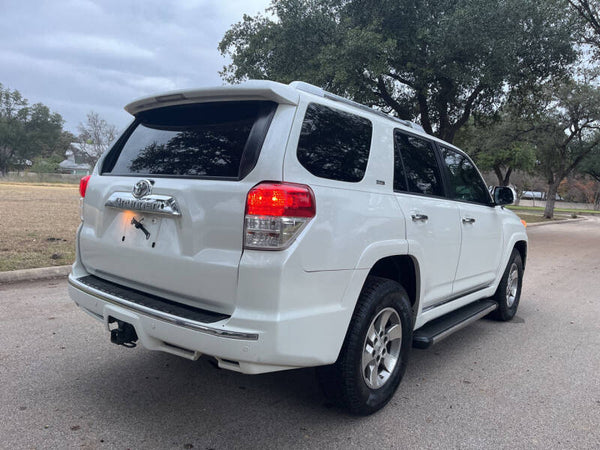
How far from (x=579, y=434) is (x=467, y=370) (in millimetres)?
1052

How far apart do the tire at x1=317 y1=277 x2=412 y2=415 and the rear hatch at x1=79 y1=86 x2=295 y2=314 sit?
82 centimetres

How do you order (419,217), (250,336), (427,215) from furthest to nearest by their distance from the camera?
(427,215) → (419,217) → (250,336)

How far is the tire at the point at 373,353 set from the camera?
9.18 ft

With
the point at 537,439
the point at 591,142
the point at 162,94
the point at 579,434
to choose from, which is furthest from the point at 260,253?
the point at 591,142

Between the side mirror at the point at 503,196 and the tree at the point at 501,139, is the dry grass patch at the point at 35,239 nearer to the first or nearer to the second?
the side mirror at the point at 503,196

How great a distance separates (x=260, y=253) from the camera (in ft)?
7.82

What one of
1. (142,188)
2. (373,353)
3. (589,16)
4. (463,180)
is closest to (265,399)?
(373,353)

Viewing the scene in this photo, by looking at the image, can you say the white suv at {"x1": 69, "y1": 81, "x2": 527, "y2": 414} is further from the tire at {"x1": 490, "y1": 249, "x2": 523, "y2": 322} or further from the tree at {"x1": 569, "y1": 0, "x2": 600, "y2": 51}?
the tree at {"x1": 569, "y1": 0, "x2": 600, "y2": 51}

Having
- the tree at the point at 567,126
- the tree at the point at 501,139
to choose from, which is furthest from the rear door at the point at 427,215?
the tree at the point at 567,126

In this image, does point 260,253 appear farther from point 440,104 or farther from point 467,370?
point 440,104

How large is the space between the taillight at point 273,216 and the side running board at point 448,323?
161 centimetres

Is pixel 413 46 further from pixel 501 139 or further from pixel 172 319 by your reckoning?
pixel 501 139

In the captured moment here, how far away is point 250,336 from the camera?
2.33 m

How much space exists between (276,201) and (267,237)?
191 mm
